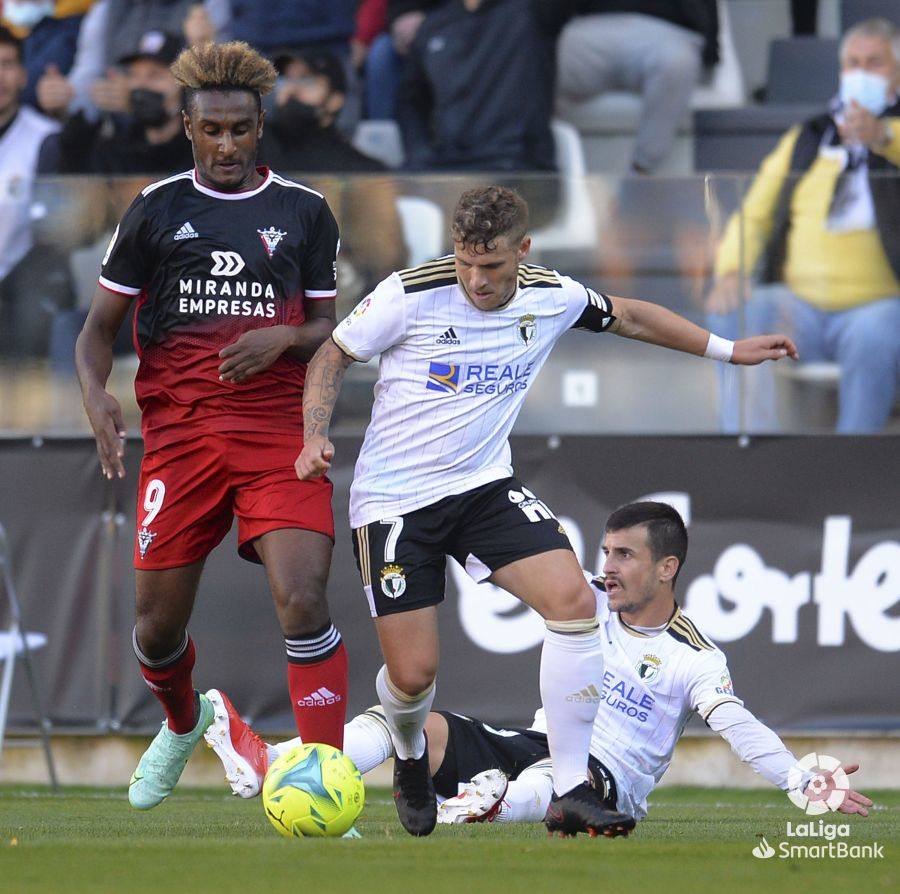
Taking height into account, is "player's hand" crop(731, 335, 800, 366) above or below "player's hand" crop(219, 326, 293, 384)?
below

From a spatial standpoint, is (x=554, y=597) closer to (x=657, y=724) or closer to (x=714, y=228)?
(x=657, y=724)

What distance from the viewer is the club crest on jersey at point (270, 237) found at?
602 centimetres

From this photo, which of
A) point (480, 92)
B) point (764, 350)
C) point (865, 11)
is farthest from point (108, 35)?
point (764, 350)

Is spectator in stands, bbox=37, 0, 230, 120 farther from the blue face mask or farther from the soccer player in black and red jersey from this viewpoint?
the soccer player in black and red jersey

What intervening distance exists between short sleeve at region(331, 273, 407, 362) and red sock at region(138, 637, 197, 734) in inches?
56.6

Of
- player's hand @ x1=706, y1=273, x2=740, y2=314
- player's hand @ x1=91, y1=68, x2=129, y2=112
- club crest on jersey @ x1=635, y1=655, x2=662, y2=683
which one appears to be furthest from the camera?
player's hand @ x1=91, y1=68, x2=129, y2=112

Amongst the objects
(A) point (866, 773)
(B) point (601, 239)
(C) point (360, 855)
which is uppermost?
(B) point (601, 239)

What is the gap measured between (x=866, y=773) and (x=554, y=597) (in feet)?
12.7

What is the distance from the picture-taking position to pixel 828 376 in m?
8.84

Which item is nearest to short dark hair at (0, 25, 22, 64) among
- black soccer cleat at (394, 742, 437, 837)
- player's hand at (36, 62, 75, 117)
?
player's hand at (36, 62, 75, 117)

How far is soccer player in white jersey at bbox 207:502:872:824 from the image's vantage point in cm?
614

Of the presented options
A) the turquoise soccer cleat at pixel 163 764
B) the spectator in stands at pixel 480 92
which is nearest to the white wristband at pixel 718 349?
the turquoise soccer cleat at pixel 163 764

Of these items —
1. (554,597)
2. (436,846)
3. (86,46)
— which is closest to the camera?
(436,846)

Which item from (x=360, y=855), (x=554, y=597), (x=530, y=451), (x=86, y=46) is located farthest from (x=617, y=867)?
(x=86, y=46)
